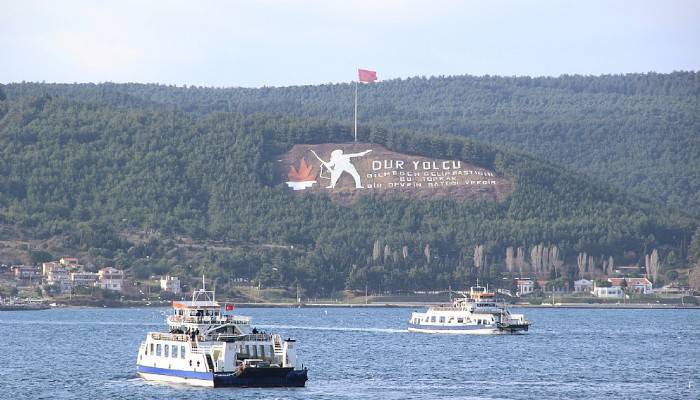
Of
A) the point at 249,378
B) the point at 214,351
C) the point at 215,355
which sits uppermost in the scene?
the point at 214,351

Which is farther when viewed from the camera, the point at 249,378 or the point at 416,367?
the point at 416,367

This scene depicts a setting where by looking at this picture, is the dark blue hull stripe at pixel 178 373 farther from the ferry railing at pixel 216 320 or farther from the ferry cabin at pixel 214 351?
the ferry railing at pixel 216 320

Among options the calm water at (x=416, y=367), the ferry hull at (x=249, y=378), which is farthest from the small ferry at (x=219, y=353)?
the calm water at (x=416, y=367)

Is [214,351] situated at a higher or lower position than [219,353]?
higher

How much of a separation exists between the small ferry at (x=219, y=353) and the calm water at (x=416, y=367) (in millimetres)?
1103

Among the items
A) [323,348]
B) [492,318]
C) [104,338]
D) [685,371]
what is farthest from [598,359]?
[104,338]

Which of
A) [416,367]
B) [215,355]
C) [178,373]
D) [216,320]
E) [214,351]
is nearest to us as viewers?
[214,351]

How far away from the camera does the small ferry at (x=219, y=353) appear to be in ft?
365

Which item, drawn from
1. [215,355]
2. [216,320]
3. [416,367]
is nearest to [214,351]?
[215,355]

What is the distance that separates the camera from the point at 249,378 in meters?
111

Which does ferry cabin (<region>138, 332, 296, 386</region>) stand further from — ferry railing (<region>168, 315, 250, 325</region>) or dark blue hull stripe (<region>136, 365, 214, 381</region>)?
ferry railing (<region>168, 315, 250, 325</region>)

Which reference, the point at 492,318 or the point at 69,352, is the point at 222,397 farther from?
the point at 492,318

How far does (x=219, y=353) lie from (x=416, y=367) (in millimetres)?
32822

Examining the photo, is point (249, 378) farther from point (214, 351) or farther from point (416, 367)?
point (416, 367)
